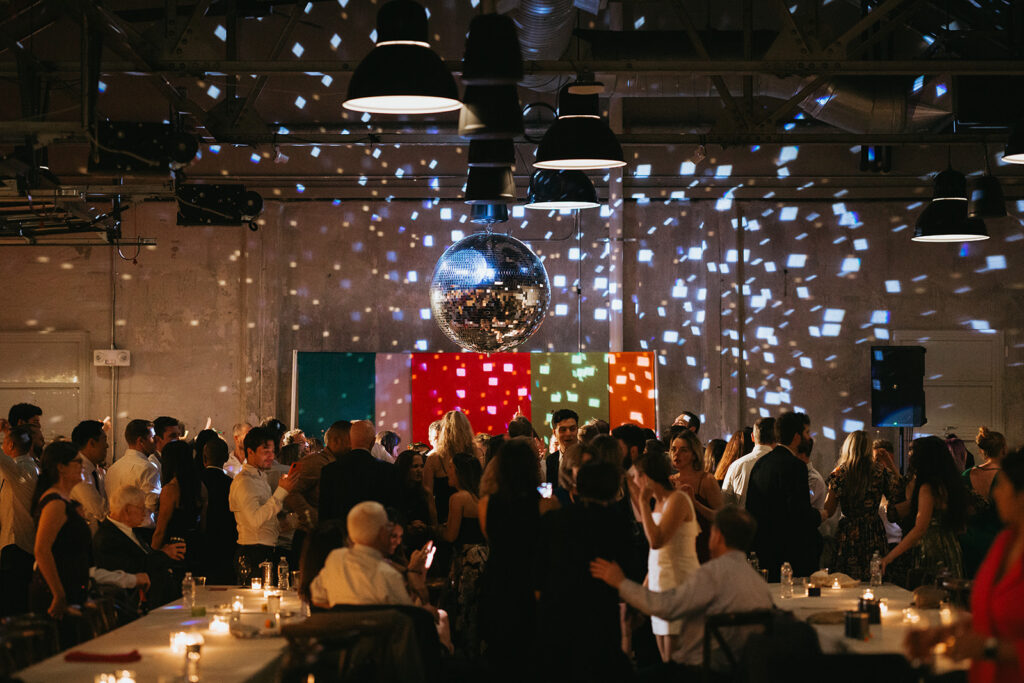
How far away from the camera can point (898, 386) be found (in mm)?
11078

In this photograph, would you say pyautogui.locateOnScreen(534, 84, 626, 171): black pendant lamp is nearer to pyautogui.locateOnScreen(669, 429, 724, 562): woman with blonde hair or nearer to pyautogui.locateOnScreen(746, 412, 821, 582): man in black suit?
pyautogui.locateOnScreen(669, 429, 724, 562): woman with blonde hair

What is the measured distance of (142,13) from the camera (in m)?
9.05

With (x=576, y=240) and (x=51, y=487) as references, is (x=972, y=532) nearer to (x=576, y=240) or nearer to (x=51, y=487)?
(x=51, y=487)

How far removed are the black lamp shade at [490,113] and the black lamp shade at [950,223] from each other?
14.1 ft

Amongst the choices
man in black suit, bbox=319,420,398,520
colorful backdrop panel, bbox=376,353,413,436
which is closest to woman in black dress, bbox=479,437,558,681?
man in black suit, bbox=319,420,398,520

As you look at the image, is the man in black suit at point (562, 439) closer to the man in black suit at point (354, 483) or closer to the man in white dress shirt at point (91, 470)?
the man in black suit at point (354, 483)

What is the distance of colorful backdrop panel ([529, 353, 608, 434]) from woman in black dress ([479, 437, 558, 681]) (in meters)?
5.64

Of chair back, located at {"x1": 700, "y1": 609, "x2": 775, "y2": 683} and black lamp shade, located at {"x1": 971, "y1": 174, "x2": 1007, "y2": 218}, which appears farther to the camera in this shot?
black lamp shade, located at {"x1": 971, "y1": 174, "x2": 1007, "y2": 218}

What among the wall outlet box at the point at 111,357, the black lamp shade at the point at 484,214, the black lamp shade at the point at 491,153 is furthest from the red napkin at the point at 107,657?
the wall outlet box at the point at 111,357

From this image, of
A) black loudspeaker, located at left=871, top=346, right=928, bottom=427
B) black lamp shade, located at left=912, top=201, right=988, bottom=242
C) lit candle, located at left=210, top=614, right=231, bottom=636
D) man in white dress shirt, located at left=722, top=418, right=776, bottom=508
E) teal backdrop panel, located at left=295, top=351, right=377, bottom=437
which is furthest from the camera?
black loudspeaker, located at left=871, top=346, right=928, bottom=427

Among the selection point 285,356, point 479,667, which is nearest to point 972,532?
point 479,667


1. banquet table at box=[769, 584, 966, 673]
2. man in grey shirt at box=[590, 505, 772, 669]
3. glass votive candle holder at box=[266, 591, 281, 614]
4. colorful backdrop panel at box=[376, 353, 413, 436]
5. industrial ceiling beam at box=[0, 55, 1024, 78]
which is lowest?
banquet table at box=[769, 584, 966, 673]

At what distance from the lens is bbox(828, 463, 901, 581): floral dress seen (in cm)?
663

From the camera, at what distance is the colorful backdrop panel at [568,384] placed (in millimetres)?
10680
